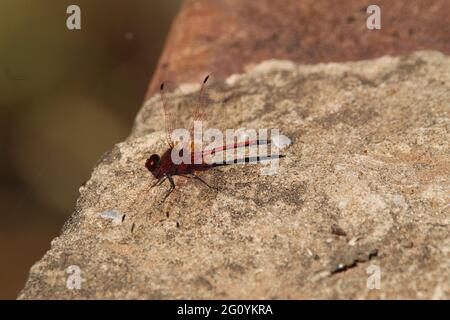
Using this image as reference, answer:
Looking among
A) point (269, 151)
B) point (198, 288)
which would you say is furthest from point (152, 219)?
point (269, 151)

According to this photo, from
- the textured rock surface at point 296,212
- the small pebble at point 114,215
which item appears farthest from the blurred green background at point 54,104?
the small pebble at point 114,215

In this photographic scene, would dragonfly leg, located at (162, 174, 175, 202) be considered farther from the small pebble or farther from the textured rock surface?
the small pebble

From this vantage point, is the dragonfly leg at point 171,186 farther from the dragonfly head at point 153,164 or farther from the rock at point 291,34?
the rock at point 291,34
